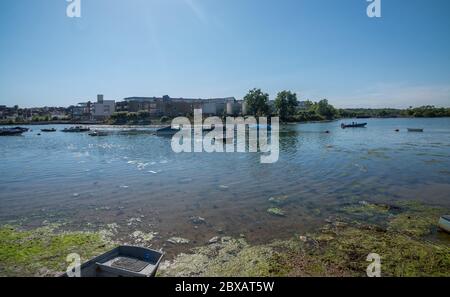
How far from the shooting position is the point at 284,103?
166250 mm

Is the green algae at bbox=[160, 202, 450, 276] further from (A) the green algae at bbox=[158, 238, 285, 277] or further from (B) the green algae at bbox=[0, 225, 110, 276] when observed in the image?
(B) the green algae at bbox=[0, 225, 110, 276]

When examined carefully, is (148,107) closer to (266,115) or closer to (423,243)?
(266,115)

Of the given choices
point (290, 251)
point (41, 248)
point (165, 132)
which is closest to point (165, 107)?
point (165, 132)

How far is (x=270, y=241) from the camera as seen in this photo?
13.2m

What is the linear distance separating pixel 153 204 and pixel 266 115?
150149 mm

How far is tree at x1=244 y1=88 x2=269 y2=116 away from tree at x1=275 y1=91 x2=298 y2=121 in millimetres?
8497

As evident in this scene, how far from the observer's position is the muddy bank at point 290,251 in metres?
10.6

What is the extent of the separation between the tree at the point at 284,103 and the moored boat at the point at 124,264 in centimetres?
16154

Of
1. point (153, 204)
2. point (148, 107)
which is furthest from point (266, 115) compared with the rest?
point (153, 204)

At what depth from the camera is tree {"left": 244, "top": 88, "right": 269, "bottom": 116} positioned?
160125 millimetres

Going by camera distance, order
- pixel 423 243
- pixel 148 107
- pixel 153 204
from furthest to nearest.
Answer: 1. pixel 148 107
2. pixel 153 204
3. pixel 423 243

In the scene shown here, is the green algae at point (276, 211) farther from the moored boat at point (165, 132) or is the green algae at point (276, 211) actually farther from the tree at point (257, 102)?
the tree at point (257, 102)

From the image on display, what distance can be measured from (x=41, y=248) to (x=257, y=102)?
501 feet
